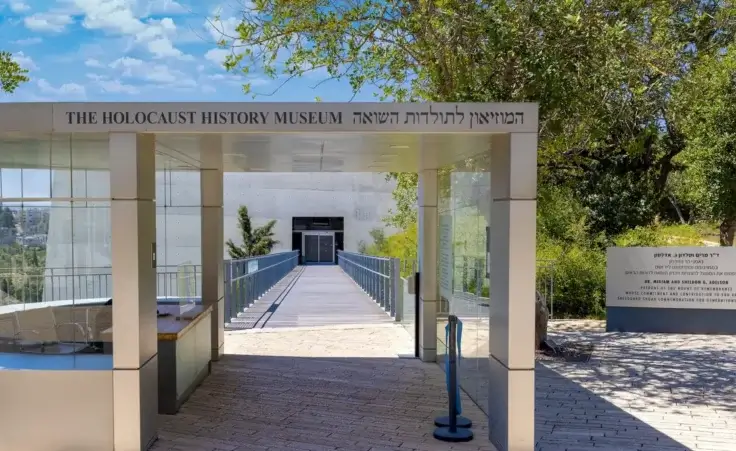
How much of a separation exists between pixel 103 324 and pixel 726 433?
548 cm

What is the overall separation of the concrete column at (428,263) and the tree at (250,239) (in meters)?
30.2

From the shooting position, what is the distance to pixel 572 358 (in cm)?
936

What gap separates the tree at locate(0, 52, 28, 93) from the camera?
12062 millimetres

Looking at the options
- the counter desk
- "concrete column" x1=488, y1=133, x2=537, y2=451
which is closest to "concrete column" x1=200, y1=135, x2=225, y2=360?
the counter desk

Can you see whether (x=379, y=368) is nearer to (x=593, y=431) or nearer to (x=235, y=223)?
(x=593, y=431)

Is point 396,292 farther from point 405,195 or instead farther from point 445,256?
point 445,256

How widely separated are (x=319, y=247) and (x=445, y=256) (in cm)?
3548

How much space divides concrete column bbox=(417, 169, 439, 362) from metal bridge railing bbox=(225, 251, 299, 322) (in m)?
4.05

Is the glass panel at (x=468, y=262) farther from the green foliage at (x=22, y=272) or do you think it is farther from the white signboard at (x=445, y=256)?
the green foliage at (x=22, y=272)

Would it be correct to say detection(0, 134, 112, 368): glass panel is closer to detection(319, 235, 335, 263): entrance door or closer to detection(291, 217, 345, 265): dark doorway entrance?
detection(291, 217, 345, 265): dark doorway entrance

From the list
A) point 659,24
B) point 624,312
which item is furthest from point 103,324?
point 624,312

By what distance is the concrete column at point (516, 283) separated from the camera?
4.89 m

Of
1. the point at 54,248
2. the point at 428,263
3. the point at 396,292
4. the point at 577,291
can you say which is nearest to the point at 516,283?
the point at 428,263

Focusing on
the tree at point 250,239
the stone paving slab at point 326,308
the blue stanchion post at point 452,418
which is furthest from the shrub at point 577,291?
the tree at point 250,239
